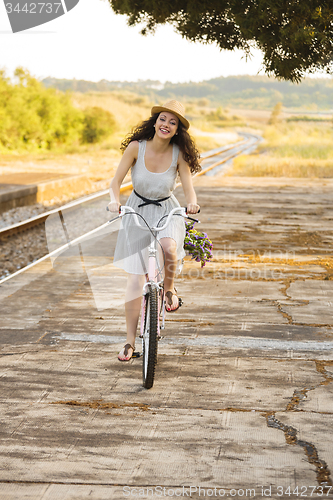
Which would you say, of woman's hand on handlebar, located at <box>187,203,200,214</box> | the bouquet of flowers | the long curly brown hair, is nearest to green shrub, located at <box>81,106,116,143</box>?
the bouquet of flowers

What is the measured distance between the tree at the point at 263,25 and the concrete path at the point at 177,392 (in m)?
6.08

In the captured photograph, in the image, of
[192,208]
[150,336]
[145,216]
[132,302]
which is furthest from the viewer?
[132,302]

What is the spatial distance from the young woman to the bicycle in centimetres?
11

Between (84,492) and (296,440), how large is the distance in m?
1.24

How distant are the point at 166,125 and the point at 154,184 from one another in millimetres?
424

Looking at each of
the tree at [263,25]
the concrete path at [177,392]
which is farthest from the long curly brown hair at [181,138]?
the tree at [263,25]

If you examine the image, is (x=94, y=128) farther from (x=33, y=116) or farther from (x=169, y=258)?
(x=169, y=258)

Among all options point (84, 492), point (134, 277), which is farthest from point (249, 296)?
point (84, 492)

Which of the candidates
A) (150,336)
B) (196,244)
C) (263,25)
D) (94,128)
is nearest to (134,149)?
(196,244)

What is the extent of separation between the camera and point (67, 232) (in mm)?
12484

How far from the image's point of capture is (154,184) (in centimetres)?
459

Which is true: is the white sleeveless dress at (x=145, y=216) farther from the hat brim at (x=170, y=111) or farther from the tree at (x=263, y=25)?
the tree at (x=263, y=25)

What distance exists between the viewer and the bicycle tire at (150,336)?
4223mm

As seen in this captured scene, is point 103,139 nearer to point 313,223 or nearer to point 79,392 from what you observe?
point 313,223
